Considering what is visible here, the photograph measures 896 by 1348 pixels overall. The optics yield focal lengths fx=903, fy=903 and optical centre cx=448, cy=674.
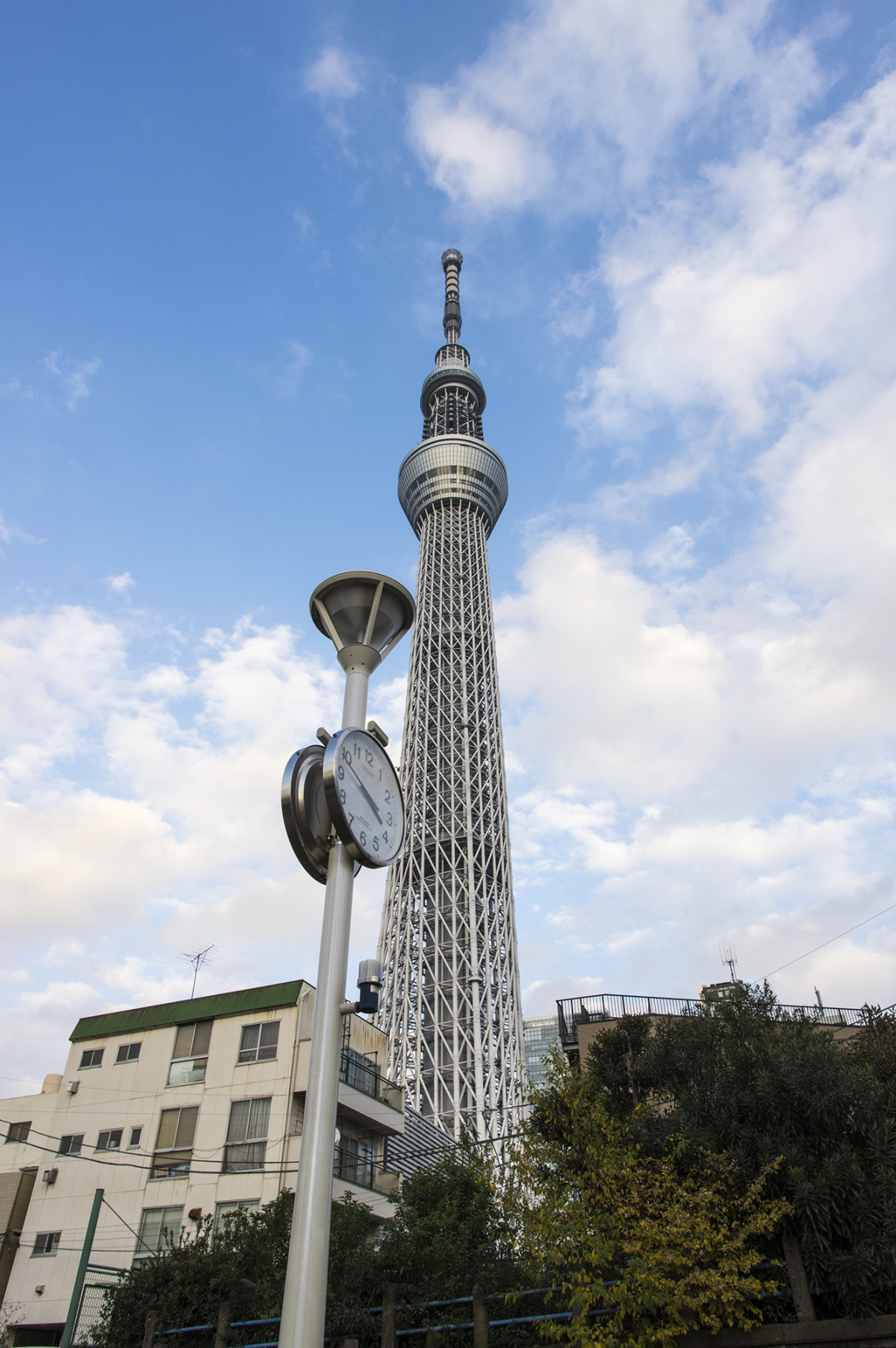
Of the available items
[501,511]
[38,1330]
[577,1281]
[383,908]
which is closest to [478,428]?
[501,511]

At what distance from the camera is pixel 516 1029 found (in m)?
54.9

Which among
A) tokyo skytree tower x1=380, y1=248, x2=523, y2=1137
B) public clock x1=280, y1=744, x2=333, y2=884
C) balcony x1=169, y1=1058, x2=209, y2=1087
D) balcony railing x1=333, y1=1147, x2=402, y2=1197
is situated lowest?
public clock x1=280, y1=744, x2=333, y2=884

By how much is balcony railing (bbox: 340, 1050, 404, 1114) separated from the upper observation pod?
180 feet

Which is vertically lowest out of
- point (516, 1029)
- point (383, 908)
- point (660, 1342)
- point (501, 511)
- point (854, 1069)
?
point (660, 1342)

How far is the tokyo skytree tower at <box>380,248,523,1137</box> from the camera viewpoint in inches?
2024

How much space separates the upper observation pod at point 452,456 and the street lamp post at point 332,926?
66.5 metres

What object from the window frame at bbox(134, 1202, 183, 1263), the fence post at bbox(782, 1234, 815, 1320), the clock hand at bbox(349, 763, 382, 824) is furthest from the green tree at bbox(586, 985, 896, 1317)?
the window frame at bbox(134, 1202, 183, 1263)

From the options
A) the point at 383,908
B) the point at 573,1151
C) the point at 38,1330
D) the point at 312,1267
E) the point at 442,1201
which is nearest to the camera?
the point at 312,1267

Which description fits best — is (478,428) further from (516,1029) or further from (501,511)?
(516,1029)

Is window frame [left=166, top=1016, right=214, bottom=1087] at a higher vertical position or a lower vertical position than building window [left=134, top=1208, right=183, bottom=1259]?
higher

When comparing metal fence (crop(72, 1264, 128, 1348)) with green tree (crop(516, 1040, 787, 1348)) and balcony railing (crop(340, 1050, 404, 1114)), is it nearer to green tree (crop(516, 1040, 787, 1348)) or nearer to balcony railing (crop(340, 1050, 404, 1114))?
balcony railing (crop(340, 1050, 404, 1114))

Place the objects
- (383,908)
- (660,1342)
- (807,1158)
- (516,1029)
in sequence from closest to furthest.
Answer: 1. (660,1342)
2. (807,1158)
3. (516,1029)
4. (383,908)

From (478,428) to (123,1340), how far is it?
2903 inches

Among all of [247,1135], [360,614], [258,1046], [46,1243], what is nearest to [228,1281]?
[247,1135]
